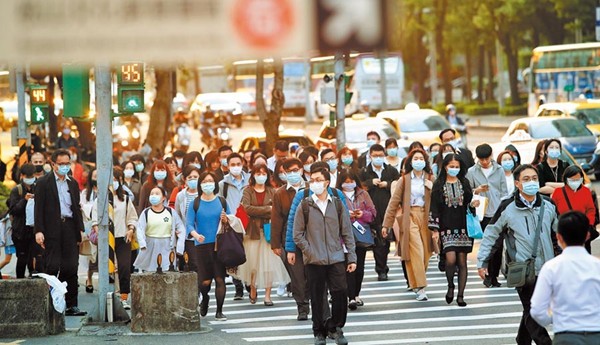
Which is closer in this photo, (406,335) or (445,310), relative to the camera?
(406,335)

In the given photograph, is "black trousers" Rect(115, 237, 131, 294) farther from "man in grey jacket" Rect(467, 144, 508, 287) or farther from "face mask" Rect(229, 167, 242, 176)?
"man in grey jacket" Rect(467, 144, 508, 287)

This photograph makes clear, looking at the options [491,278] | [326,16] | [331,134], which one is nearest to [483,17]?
[331,134]

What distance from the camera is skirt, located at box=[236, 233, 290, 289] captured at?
15.0m

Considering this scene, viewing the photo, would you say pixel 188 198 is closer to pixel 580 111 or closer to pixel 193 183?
pixel 193 183

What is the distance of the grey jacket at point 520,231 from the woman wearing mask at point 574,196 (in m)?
2.90

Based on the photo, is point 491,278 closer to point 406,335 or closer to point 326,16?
point 406,335

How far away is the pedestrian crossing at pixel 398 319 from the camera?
11992 millimetres

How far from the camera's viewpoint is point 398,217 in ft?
47.8

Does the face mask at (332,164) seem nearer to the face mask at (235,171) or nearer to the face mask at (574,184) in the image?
the face mask at (235,171)

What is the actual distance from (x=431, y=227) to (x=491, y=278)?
176 cm

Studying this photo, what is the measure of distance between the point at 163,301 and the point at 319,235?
2128 millimetres

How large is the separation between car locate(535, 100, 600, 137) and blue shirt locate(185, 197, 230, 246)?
22431mm

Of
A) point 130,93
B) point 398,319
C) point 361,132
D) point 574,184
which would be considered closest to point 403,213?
point 398,319

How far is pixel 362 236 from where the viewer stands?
1409cm
